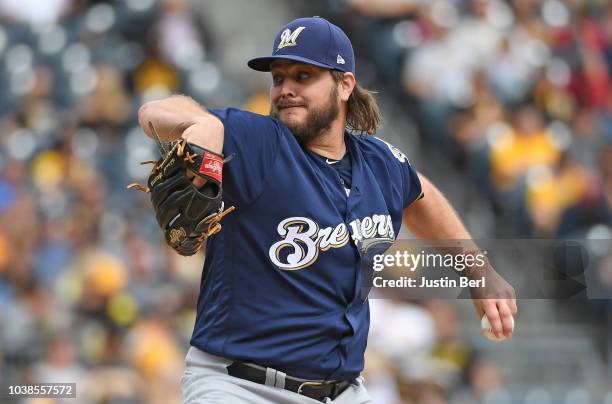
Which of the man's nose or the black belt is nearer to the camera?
the black belt

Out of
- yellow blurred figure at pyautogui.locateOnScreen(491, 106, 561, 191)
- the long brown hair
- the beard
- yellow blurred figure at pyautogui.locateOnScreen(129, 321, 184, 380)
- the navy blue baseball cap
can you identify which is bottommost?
yellow blurred figure at pyautogui.locateOnScreen(129, 321, 184, 380)

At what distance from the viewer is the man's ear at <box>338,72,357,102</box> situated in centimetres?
402

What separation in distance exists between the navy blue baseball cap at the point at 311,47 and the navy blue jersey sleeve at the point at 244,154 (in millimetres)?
312

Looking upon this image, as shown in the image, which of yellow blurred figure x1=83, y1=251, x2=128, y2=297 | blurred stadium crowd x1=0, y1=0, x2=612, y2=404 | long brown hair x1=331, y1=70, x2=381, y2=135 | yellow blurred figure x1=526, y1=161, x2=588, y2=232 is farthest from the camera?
yellow blurred figure x1=526, y1=161, x2=588, y2=232

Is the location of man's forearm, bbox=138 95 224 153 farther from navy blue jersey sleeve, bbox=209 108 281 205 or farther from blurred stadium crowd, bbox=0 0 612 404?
blurred stadium crowd, bbox=0 0 612 404

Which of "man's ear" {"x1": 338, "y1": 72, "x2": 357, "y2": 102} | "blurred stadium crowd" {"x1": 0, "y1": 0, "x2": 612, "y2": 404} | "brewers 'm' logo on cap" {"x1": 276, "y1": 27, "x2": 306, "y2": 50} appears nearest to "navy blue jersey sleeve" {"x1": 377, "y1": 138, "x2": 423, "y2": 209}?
"man's ear" {"x1": 338, "y1": 72, "x2": 357, "y2": 102}

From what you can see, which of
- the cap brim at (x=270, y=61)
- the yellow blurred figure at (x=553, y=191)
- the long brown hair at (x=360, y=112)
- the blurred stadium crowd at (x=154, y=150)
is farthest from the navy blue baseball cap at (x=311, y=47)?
the yellow blurred figure at (x=553, y=191)

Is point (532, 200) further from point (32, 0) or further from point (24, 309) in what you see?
point (32, 0)

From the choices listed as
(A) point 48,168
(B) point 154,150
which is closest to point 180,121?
(B) point 154,150

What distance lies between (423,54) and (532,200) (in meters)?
1.78

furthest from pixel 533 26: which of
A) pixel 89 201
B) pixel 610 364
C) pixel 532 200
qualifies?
pixel 89 201

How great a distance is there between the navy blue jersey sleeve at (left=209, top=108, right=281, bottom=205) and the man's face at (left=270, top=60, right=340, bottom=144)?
21 cm

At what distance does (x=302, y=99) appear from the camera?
383 centimetres

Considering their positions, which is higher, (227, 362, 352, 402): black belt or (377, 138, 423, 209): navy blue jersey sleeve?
(377, 138, 423, 209): navy blue jersey sleeve
